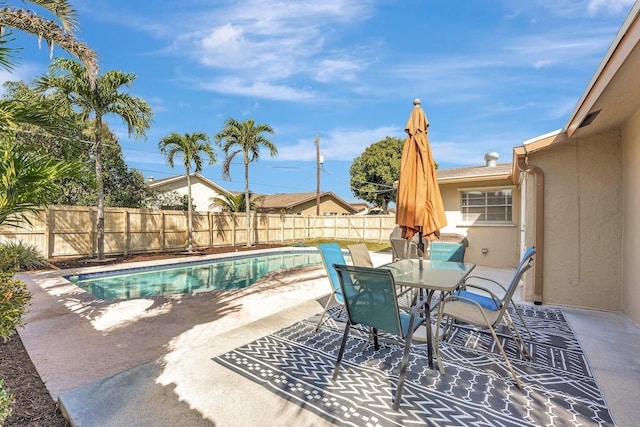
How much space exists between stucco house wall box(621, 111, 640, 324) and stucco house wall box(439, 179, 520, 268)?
425 cm

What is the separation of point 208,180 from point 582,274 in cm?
2602

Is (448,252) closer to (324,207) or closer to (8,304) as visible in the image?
(8,304)

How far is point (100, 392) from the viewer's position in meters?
2.56

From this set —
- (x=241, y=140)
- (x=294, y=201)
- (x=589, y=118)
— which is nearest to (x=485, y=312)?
(x=589, y=118)

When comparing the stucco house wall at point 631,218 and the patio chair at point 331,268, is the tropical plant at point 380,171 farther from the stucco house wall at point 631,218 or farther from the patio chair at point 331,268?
the patio chair at point 331,268

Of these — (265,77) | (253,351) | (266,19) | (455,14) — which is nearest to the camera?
(253,351)

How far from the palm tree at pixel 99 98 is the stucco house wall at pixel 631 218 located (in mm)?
13030

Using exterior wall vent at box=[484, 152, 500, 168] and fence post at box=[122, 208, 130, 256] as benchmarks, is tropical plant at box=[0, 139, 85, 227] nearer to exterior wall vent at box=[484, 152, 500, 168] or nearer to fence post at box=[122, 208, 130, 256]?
fence post at box=[122, 208, 130, 256]

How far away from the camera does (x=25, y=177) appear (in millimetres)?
2100

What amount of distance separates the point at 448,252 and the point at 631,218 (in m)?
2.68

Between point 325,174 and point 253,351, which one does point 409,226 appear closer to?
point 253,351

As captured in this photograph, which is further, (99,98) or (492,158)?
(492,158)

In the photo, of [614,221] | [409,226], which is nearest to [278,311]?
[409,226]

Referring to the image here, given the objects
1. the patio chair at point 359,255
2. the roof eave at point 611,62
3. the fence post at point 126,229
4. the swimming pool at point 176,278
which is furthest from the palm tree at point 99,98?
the roof eave at point 611,62
